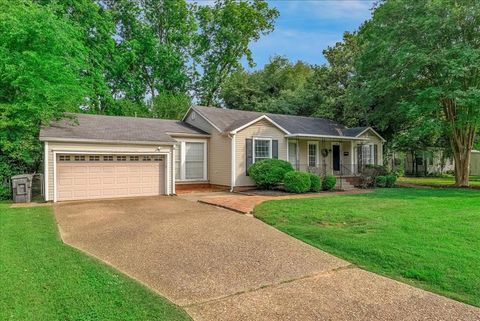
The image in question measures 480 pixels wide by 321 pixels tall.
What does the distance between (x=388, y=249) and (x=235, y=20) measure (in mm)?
31926

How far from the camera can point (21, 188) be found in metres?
12.5

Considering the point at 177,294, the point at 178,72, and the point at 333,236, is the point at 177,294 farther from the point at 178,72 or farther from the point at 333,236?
the point at 178,72

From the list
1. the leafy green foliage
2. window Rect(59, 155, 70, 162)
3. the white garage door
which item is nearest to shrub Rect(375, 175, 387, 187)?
the white garage door

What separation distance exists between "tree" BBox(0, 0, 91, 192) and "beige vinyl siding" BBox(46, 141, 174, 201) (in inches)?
75.4

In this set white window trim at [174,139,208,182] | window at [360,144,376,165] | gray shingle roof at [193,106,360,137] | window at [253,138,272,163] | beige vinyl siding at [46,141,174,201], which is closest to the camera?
beige vinyl siding at [46,141,174,201]

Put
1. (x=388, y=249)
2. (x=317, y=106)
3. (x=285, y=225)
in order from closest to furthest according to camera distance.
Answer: (x=388, y=249) → (x=285, y=225) → (x=317, y=106)

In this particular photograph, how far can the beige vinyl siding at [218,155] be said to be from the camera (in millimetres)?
16508

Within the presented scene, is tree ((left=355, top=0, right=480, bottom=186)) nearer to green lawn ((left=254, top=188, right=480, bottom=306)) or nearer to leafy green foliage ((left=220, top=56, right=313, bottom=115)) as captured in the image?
green lawn ((left=254, top=188, right=480, bottom=306))

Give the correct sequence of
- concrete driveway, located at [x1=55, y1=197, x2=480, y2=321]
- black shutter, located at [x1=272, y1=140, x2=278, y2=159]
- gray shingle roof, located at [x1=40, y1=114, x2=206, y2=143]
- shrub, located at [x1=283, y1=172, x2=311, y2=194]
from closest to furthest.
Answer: concrete driveway, located at [x1=55, y1=197, x2=480, y2=321] < gray shingle roof, located at [x1=40, y1=114, x2=206, y2=143] < shrub, located at [x1=283, y1=172, x2=311, y2=194] < black shutter, located at [x1=272, y1=140, x2=278, y2=159]

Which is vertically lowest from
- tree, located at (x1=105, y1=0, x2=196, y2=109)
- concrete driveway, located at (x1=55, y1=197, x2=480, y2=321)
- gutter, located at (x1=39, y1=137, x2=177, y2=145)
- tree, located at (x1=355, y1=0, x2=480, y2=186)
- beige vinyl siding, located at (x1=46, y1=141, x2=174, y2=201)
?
concrete driveway, located at (x1=55, y1=197, x2=480, y2=321)

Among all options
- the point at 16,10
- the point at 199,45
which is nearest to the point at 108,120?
the point at 16,10

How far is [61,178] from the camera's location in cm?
1294

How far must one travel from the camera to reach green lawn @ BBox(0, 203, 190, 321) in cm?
383

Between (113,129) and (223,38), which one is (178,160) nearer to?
(113,129)
